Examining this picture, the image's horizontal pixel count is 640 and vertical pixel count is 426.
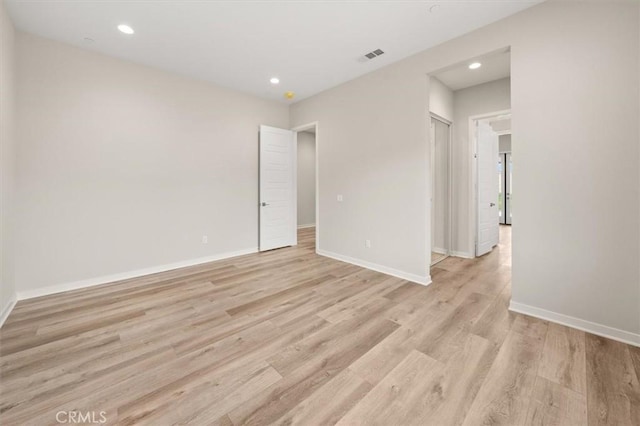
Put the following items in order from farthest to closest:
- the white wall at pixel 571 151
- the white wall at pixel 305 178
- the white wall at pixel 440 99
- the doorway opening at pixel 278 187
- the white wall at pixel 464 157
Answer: the white wall at pixel 305 178 < the doorway opening at pixel 278 187 < the white wall at pixel 464 157 < the white wall at pixel 440 99 < the white wall at pixel 571 151

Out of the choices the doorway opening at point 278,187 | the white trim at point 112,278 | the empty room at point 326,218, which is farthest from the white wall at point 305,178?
the white trim at point 112,278

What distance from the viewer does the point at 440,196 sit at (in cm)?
492

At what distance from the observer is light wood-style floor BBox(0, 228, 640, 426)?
1.47 meters

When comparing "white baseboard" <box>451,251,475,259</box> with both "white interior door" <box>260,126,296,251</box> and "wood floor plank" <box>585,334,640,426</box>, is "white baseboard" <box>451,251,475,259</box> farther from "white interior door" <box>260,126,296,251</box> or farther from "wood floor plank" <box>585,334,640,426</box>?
"white interior door" <box>260,126,296,251</box>

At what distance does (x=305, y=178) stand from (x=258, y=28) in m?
5.21

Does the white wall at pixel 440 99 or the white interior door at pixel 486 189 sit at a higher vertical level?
the white wall at pixel 440 99

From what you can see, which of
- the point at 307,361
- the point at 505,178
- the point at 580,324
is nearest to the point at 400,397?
the point at 307,361

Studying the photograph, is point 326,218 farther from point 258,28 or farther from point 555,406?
point 555,406

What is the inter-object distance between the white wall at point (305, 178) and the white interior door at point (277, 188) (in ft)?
7.55

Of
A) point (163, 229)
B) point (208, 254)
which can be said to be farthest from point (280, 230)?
point (163, 229)

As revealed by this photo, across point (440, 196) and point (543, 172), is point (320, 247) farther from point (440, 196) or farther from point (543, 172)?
point (543, 172)

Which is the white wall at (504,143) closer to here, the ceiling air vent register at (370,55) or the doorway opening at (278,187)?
the doorway opening at (278,187)

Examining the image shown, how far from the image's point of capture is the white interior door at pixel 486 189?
15.4 feet
